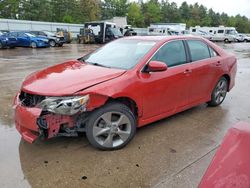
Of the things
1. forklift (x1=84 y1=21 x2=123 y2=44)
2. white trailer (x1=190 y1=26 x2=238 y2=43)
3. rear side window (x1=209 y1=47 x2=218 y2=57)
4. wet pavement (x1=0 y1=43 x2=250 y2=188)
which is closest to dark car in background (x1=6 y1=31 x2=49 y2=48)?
forklift (x1=84 y1=21 x2=123 y2=44)

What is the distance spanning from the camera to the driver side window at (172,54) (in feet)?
14.3

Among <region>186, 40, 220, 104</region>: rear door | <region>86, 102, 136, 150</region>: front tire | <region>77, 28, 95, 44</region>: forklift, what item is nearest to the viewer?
<region>86, 102, 136, 150</region>: front tire

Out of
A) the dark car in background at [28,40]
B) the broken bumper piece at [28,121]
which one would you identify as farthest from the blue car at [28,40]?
the broken bumper piece at [28,121]

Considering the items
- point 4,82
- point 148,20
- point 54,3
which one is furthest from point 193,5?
point 4,82

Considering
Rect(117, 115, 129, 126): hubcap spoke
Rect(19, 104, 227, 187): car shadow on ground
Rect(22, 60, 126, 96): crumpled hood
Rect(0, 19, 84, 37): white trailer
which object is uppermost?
Rect(22, 60, 126, 96): crumpled hood

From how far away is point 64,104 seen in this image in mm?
3326

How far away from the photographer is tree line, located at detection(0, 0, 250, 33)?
48344 mm

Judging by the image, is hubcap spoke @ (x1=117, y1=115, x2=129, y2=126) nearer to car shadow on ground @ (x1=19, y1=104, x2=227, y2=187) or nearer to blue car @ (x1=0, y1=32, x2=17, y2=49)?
car shadow on ground @ (x1=19, y1=104, x2=227, y2=187)

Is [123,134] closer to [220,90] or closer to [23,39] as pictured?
[220,90]

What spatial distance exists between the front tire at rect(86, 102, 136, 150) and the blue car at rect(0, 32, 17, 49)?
20143mm

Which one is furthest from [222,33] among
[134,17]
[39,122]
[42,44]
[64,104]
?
[39,122]

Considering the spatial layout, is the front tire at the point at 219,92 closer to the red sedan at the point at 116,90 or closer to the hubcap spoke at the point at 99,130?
the red sedan at the point at 116,90

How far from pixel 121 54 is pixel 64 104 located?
5.05 feet

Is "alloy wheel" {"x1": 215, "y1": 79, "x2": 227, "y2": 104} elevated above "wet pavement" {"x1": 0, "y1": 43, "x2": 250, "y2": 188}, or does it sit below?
above
